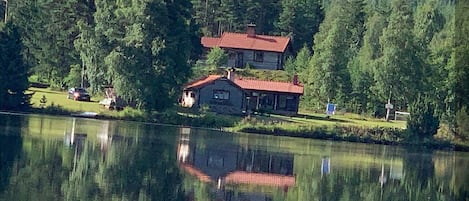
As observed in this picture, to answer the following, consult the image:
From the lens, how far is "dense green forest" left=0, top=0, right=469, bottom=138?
55594 mm

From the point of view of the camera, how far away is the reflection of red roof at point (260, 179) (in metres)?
29.5

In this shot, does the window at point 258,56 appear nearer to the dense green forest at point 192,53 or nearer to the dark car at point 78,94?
the dense green forest at point 192,53

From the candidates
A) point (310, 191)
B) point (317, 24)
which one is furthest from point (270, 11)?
point (310, 191)

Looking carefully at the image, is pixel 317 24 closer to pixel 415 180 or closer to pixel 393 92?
pixel 393 92

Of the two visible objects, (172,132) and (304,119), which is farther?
(304,119)

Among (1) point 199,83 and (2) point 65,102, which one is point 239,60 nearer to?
(1) point 199,83

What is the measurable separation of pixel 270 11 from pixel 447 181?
60.8 meters

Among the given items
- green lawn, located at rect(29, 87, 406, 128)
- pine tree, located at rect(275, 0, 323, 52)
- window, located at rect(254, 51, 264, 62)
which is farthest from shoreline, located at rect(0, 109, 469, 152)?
pine tree, located at rect(275, 0, 323, 52)

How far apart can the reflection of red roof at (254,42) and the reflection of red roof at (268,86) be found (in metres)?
11.1

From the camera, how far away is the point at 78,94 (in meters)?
60.5

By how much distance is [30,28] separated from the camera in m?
67.9

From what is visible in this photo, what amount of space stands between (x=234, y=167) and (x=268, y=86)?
34477 millimetres

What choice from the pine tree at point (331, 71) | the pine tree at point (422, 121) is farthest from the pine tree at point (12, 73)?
the pine tree at point (331, 71)

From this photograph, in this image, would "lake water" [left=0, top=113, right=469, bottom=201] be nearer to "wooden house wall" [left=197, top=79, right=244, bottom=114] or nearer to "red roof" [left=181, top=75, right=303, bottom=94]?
"wooden house wall" [left=197, top=79, right=244, bottom=114]
